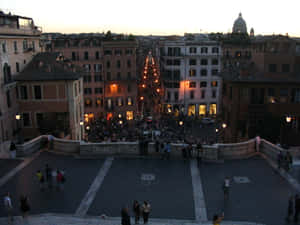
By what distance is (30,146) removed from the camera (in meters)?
26.4

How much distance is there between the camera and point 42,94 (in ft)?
128

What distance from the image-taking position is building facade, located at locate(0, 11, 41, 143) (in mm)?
36344

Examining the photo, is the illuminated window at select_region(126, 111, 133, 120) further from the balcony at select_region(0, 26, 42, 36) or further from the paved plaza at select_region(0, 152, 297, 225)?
the paved plaza at select_region(0, 152, 297, 225)

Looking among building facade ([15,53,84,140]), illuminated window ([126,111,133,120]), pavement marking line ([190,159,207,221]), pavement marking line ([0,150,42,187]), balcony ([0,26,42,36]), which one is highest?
balcony ([0,26,42,36])

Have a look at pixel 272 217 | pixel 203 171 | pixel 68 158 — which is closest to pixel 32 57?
pixel 68 158

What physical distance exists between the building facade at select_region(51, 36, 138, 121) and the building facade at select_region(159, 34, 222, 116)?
28.6 ft

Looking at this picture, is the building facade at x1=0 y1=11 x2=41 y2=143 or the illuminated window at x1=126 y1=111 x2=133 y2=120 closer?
the building facade at x1=0 y1=11 x2=41 y2=143

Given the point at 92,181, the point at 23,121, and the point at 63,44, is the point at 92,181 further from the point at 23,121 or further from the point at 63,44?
the point at 63,44

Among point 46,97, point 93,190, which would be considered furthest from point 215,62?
point 93,190

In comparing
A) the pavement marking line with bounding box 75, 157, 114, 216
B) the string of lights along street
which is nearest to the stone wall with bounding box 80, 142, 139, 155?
the pavement marking line with bounding box 75, 157, 114, 216

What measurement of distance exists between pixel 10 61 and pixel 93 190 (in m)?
24.7

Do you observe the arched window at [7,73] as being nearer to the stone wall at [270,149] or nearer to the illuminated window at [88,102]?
the stone wall at [270,149]

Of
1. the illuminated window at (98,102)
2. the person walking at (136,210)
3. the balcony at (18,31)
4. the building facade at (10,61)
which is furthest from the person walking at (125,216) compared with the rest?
Result: the illuminated window at (98,102)

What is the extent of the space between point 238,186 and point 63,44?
59.2 meters
